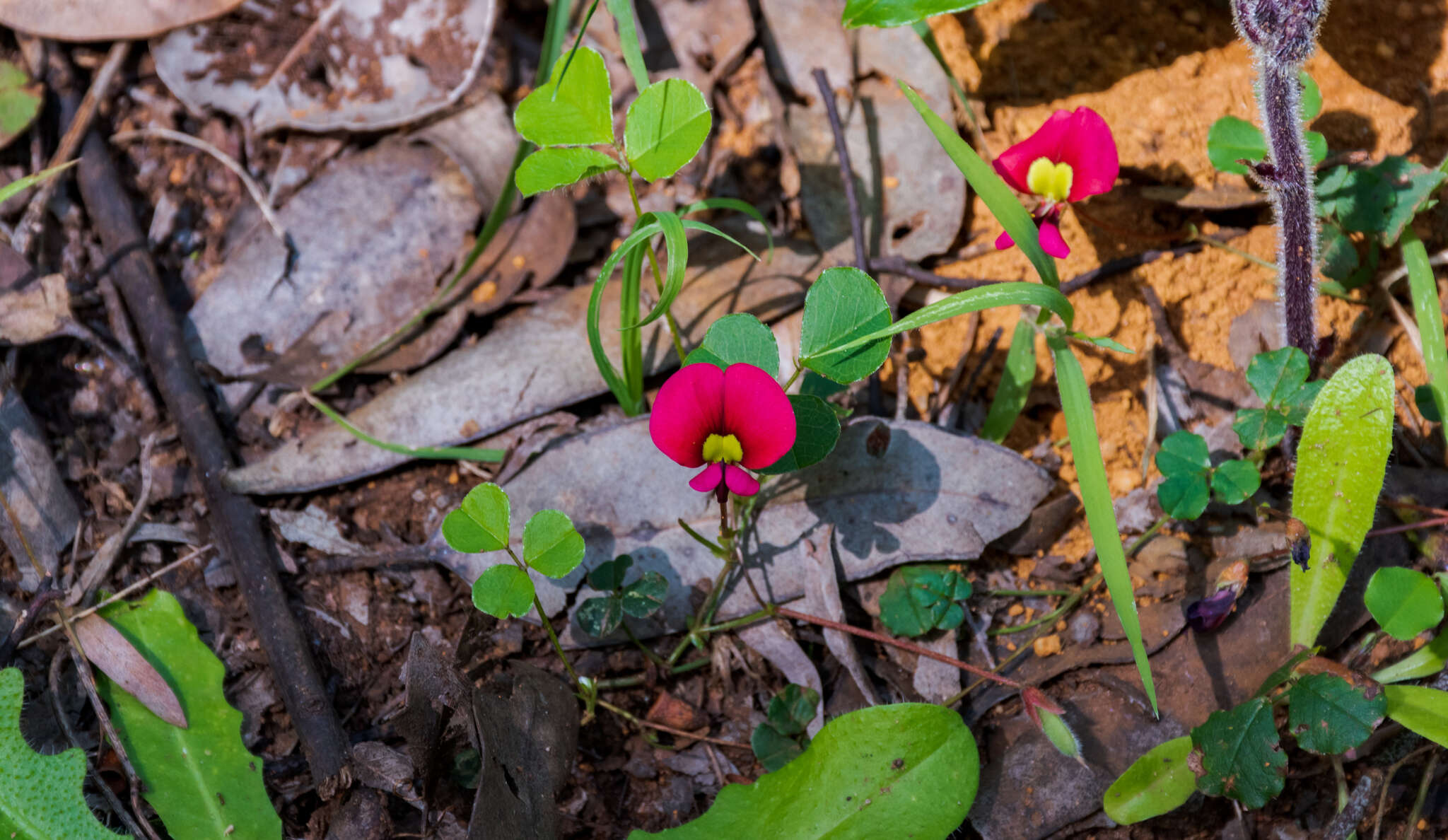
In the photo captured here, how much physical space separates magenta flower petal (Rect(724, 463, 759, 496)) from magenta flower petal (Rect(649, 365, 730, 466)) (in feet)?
0.09

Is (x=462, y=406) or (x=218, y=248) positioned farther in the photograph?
(x=218, y=248)

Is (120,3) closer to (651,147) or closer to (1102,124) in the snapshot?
(651,147)

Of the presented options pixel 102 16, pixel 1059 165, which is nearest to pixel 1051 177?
pixel 1059 165

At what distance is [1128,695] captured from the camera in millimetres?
1961

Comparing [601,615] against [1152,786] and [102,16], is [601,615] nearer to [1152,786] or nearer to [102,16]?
[1152,786]

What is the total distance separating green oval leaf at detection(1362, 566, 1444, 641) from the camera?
1.77m

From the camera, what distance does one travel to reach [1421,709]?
1.77 meters

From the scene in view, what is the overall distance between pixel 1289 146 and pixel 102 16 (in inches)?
117

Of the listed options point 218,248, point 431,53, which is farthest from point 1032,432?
point 218,248

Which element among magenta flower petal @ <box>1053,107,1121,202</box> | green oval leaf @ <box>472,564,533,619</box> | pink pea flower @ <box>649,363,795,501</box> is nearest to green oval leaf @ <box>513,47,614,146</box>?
pink pea flower @ <box>649,363,795,501</box>

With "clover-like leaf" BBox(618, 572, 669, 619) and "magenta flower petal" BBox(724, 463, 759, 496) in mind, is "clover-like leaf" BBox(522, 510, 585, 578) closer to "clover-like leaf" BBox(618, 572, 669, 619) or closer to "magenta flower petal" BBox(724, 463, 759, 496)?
"clover-like leaf" BBox(618, 572, 669, 619)

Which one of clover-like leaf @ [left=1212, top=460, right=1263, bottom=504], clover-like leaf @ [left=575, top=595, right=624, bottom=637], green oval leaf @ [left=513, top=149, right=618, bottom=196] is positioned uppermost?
green oval leaf @ [left=513, top=149, right=618, bottom=196]

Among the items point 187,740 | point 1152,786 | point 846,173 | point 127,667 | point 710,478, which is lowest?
point 1152,786

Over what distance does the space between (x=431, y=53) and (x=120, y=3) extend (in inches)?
34.1
